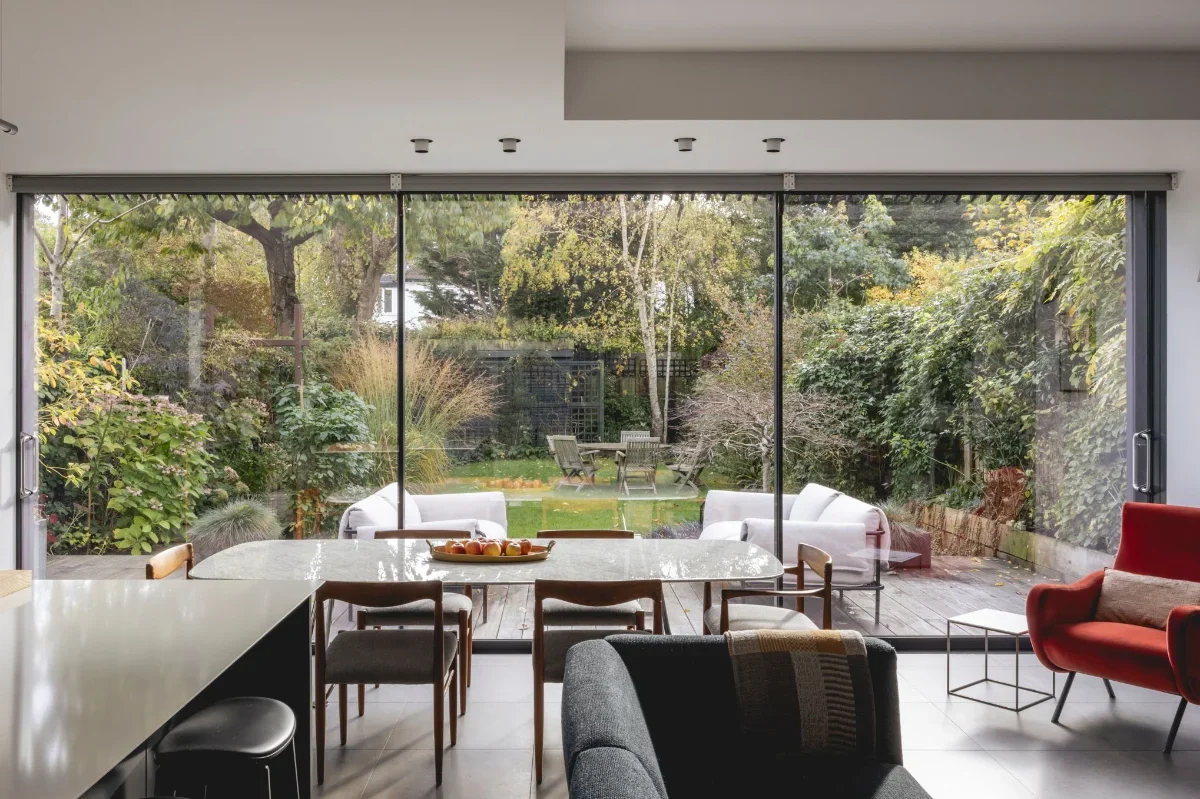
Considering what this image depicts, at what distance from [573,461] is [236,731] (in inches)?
118

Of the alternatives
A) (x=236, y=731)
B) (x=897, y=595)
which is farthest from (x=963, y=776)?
(x=236, y=731)

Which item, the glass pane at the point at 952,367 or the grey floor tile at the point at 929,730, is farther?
the glass pane at the point at 952,367

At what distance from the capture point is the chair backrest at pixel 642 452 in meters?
4.86

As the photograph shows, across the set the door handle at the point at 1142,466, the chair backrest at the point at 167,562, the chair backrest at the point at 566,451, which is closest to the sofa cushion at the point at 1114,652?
the door handle at the point at 1142,466

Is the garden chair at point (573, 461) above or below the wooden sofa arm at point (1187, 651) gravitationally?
above

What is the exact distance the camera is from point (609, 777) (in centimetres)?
154

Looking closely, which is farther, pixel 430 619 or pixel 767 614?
pixel 430 619

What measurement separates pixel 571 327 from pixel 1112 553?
3.33 meters

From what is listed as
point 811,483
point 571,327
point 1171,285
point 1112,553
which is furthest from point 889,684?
point 1171,285

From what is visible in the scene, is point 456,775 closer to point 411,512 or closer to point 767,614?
point 767,614

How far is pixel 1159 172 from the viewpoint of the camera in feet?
15.2

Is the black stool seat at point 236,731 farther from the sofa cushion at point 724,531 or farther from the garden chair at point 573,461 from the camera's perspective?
→ the sofa cushion at point 724,531

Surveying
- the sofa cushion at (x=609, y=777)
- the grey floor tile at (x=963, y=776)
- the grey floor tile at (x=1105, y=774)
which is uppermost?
the sofa cushion at (x=609, y=777)

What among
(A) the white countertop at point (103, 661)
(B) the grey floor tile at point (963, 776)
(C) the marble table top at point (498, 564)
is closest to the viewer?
(A) the white countertop at point (103, 661)
